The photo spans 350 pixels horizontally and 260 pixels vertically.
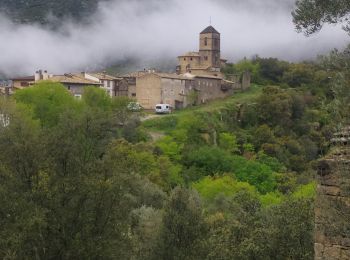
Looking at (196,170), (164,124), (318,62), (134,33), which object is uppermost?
(134,33)

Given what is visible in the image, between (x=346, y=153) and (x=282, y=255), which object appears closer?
(x=346, y=153)

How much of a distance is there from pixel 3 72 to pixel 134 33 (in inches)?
1645

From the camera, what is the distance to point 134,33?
15025 centimetres

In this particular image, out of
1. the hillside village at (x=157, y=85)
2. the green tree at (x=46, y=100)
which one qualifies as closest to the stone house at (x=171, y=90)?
the hillside village at (x=157, y=85)

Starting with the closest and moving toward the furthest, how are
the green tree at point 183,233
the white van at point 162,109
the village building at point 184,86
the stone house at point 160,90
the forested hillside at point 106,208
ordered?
the forested hillside at point 106,208, the green tree at point 183,233, the white van at point 162,109, the stone house at point 160,90, the village building at point 184,86

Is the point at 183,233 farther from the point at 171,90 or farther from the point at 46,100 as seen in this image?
the point at 171,90

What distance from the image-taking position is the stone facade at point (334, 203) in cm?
761

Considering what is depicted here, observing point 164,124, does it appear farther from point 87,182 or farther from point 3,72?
point 3,72

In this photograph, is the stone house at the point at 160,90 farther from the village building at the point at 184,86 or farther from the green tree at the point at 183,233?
the green tree at the point at 183,233

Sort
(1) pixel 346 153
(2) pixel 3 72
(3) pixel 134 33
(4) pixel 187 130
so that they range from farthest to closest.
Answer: (3) pixel 134 33 → (2) pixel 3 72 → (4) pixel 187 130 → (1) pixel 346 153

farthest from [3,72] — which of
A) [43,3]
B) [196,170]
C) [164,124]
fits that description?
[196,170]

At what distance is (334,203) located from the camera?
790cm

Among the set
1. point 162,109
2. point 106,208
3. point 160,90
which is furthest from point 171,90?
point 106,208

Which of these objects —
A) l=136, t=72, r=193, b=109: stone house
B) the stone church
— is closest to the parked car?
l=136, t=72, r=193, b=109: stone house
